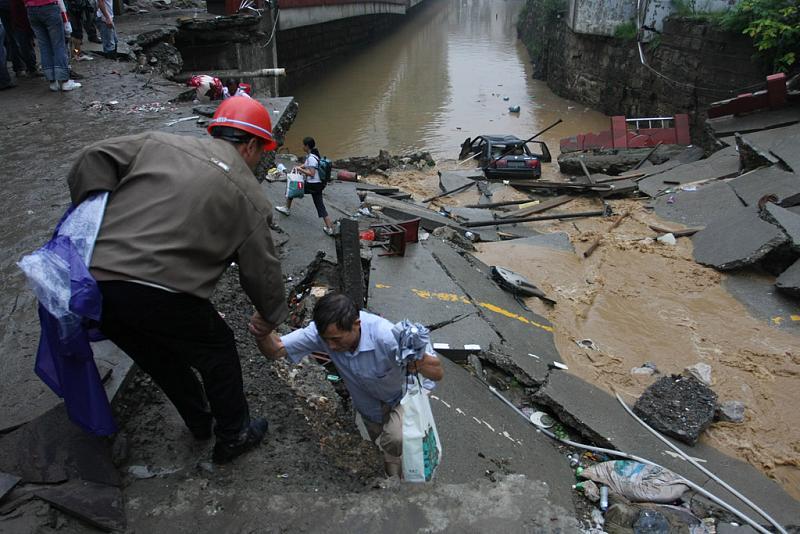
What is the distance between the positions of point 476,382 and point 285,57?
72.2 feet

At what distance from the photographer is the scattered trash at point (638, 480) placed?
339cm


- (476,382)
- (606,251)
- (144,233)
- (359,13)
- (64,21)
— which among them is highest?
(359,13)

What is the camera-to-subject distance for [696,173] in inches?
448

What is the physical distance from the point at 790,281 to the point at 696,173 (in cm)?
486

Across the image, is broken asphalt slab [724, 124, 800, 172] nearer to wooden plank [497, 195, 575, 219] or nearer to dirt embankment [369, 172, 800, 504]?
dirt embankment [369, 172, 800, 504]

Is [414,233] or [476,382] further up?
[414,233]

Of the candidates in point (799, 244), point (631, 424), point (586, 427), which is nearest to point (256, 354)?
point (586, 427)

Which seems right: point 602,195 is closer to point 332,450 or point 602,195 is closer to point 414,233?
point 414,233

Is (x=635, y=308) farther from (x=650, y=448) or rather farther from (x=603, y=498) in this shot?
(x=603, y=498)

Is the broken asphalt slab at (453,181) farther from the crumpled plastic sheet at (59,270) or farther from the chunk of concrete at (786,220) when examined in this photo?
the crumpled plastic sheet at (59,270)

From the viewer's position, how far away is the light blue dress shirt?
255 cm

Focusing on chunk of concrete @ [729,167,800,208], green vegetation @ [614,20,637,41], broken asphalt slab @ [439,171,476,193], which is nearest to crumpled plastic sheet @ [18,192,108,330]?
chunk of concrete @ [729,167,800,208]

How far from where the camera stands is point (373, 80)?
93.6ft

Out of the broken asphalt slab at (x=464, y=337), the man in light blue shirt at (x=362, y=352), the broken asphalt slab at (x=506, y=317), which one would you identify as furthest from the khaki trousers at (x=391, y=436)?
the broken asphalt slab at (x=506, y=317)
